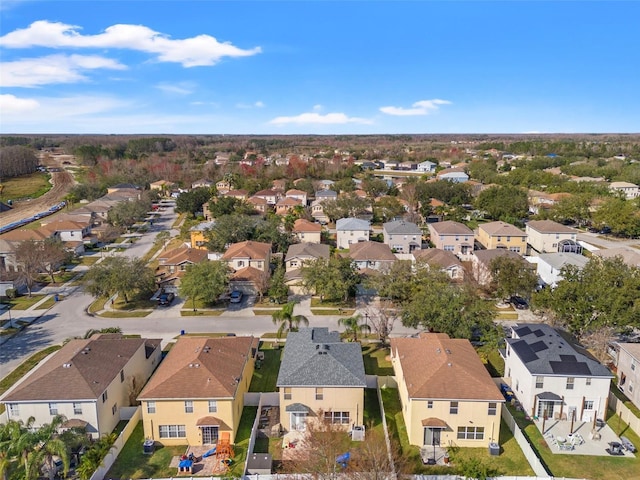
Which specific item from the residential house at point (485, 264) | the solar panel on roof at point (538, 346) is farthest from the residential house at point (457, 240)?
the solar panel on roof at point (538, 346)

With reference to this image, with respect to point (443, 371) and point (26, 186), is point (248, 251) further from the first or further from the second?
point (26, 186)

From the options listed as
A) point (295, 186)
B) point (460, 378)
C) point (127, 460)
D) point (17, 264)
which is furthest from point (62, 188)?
point (460, 378)

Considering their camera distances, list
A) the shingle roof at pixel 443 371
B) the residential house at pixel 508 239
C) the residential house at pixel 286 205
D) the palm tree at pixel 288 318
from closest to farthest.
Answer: the shingle roof at pixel 443 371, the palm tree at pixel 288 318, the residential house at pixel 508 239, the residential house at pixel 286 205

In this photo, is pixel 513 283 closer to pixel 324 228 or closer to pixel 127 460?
pixel 127 460

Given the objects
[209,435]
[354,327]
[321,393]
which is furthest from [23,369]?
[354,327]

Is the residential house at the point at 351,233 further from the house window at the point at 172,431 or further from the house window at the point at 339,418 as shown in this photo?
the house window at the point at 172,431
